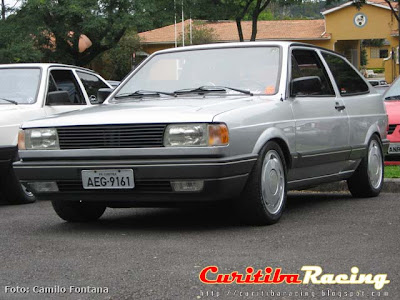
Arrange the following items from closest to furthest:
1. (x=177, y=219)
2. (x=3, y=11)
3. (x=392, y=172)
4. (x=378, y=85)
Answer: (x=177, y=219) → (x=392, y=172) → (x=378, y=85) → (x=3, y=11)

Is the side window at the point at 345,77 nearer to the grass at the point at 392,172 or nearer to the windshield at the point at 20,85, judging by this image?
the grass at the point at 392,172

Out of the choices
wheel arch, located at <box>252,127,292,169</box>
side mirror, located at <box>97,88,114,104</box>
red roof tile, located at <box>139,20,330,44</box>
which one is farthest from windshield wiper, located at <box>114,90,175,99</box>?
red roof tile, located at <box>139,20,330,44</box>

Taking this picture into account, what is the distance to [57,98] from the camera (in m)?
9.55

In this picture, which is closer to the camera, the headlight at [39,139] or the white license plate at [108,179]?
the white license plate at [108,179]

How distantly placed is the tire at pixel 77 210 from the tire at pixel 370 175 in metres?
2.89

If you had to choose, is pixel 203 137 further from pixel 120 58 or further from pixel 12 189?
pixel 120 58

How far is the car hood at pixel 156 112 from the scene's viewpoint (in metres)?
6.57

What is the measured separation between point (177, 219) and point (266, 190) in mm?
1073

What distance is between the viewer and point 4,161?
912cm

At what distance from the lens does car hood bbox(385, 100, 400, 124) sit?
12539 millimetres

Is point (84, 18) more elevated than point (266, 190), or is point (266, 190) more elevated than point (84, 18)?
point (84, 18)

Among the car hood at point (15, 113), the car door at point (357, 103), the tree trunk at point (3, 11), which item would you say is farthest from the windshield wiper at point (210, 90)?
the tree trunk at point (3, 11)

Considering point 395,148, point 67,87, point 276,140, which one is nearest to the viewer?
point 276,140

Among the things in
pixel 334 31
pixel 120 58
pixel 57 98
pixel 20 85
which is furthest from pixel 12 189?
pixel 334 31
